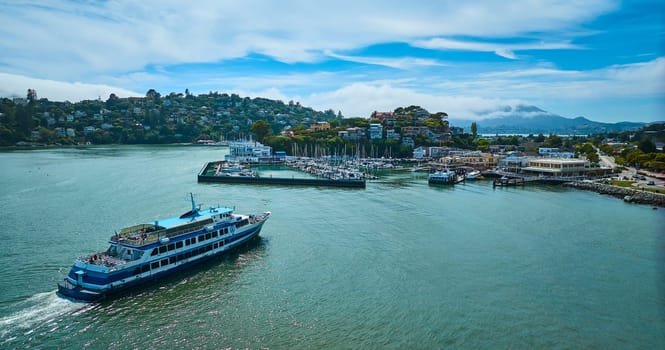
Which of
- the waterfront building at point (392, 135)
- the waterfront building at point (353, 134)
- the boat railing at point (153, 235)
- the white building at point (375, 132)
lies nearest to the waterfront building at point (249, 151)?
the waterfront building at point (353, 134)

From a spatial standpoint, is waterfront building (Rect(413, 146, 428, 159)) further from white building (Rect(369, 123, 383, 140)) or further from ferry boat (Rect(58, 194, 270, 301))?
ferry boat (Rect(58, 194, 270, 301))

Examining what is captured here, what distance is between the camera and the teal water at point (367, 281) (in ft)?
43.9

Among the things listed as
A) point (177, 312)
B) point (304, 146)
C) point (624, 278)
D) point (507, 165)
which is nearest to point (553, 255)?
point (624, 278)

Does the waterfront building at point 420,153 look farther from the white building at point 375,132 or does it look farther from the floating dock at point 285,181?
the floating dock at point 285,181

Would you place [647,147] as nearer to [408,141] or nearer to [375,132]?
[408,141]

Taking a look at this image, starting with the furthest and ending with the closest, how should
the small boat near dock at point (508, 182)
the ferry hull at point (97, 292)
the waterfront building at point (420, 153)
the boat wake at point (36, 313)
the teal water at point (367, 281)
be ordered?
the waterfront building at point (420, 153), the small boat near dock at point (508, 182), the ferry hull at point (97, 292), the teal water at point (367, 281), the boat wake at point (36, 313)

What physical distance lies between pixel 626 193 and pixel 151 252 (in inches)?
1557

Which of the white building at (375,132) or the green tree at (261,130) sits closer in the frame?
the white building at (375,132)

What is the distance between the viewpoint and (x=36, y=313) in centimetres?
1406

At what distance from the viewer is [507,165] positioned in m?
55.6

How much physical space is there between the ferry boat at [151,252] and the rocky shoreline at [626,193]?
33.0 metres

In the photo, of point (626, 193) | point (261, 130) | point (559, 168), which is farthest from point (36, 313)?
point (261, 130)

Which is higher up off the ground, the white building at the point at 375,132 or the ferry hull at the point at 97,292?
the white building at the point at 375,132

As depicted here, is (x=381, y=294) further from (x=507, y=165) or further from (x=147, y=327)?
(x=507, y=165)
